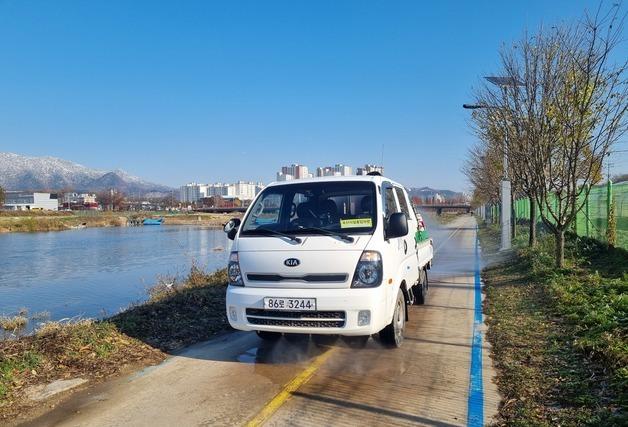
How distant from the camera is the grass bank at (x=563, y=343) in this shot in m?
4.21

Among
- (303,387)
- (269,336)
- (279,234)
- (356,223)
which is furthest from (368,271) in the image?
(269,336)

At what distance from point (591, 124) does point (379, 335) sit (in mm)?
7080

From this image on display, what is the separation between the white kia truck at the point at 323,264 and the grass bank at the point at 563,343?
58.8 inches

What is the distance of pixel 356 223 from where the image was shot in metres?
5.70

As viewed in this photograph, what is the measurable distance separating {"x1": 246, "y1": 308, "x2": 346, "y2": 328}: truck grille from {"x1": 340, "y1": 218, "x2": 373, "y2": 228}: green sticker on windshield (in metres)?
1.01

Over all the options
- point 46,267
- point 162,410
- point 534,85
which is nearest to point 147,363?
point 162,410

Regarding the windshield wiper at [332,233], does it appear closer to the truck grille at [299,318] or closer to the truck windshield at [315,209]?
the truck windshield at [315,209]

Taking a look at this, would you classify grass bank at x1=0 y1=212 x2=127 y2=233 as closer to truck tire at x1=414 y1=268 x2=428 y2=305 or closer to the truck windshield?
truck tire at x1=414 y1=268 x2=428 y2=305

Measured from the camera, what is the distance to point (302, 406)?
4504 millimetres

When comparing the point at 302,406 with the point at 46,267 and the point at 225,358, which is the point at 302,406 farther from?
the point at 46,267

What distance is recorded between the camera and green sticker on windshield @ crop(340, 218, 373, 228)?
18.6 feet

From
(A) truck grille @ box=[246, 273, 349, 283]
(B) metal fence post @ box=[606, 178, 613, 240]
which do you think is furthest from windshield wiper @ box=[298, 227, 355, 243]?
(B) metal fence post @ box=[606, 178, 613, 240]

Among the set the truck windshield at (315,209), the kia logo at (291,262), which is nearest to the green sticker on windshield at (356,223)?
the truck windshield at (315,209)

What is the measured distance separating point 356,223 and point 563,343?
2.92 m
